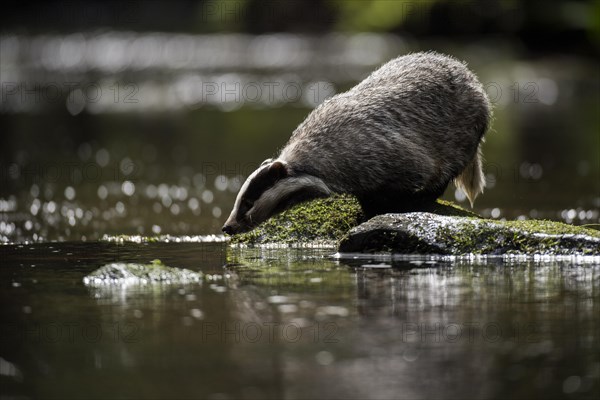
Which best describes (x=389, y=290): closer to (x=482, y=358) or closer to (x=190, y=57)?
(x=482, y=358)

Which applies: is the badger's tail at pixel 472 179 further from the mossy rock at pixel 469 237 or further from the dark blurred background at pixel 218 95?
the mossy rock at pixel 469 237

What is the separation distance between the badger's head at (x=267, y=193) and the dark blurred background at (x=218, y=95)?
194cm

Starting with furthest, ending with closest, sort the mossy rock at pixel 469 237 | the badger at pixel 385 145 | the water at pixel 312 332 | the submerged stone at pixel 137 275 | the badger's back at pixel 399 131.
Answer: the badger's back at pixel 399 131, the badger at pixel 385 145, the mossy rock at pixel 469 237, the submerged stone at pixel 137 275, the water at pixel 312 332

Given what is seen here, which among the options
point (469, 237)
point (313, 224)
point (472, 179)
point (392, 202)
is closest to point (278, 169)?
point (313, 224)

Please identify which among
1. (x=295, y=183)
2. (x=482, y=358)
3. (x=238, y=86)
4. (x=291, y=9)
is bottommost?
(x=482, y=358)

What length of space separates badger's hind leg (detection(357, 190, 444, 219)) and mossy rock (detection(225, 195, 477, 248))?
90 millimetres

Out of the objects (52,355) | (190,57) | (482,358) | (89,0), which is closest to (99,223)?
(52,355)

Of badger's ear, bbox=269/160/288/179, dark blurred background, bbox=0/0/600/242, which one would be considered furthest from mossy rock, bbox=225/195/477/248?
dark blurred background, bbox=0/0/600/242

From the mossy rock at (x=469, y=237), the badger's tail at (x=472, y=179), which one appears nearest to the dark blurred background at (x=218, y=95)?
the badger's tail at (x=472, y=179)

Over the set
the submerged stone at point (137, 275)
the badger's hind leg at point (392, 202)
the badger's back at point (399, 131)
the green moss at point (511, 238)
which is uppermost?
the badger's back at point (399, 131)

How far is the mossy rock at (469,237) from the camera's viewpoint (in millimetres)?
8828

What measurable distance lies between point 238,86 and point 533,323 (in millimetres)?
30131

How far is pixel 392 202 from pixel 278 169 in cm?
118

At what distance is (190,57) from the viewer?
39.4 m
